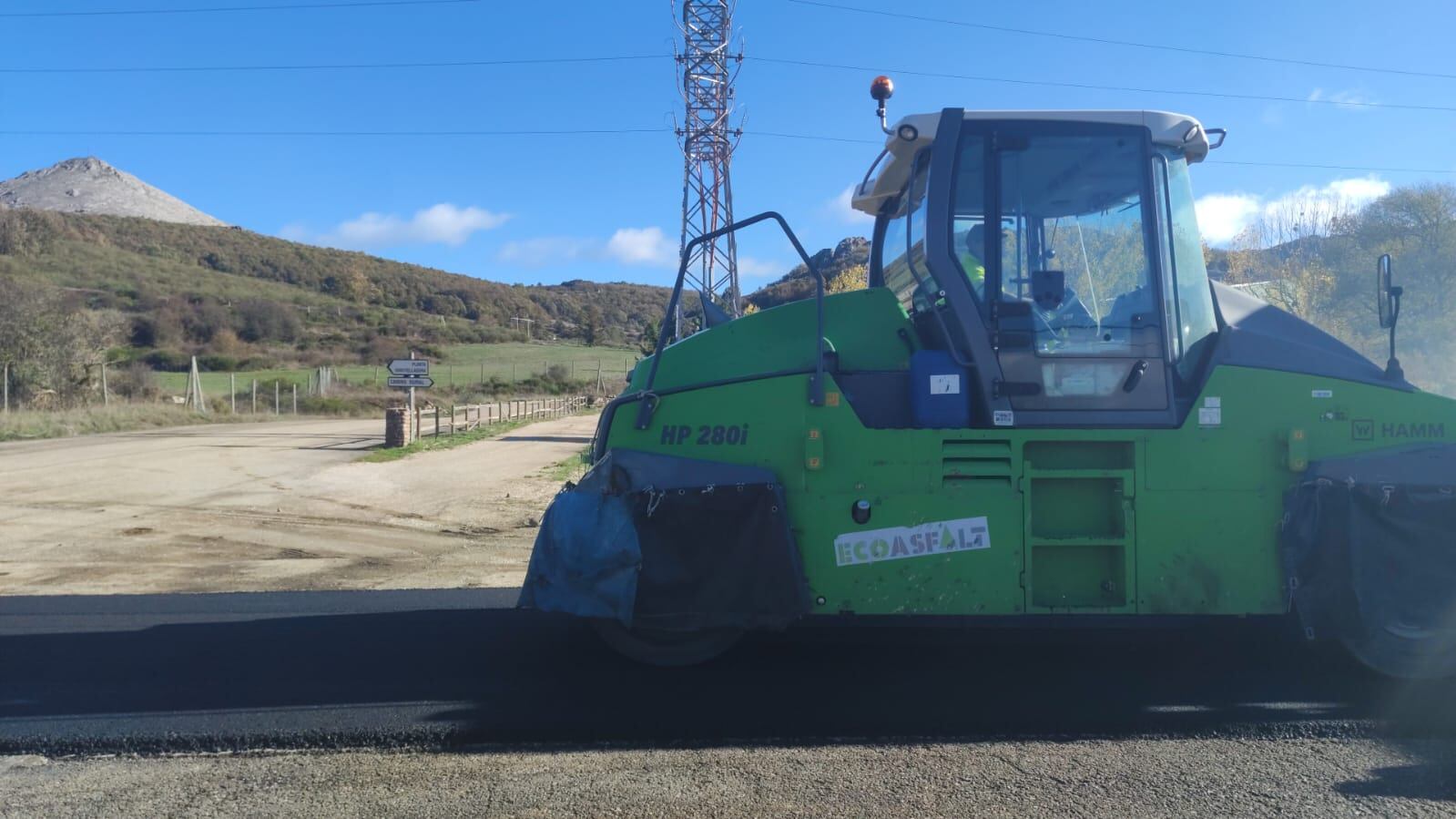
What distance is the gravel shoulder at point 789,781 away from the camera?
371 cm

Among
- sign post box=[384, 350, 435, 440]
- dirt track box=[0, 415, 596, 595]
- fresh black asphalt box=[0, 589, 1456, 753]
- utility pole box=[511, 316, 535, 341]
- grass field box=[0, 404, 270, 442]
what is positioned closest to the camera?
fresh black asphalt box=[0, 589, 1456, 753]

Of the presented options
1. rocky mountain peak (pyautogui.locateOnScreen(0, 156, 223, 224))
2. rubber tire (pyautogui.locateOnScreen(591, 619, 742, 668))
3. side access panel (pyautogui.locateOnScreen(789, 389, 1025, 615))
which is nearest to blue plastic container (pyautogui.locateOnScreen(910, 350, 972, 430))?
side access panel (pyautogui.locateOnScreen(789, 389, 1025, 615))

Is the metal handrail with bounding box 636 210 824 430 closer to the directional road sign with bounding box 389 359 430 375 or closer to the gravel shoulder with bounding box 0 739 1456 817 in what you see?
the gravel shoulder with bounding box 0 739 1456 817

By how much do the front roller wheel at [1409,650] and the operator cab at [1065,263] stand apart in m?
1.44

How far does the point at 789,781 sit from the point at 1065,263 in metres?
2.99

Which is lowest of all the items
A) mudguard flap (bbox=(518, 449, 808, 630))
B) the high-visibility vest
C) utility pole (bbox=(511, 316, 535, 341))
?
mudguard flap (bbox=(518, 449, 808, 630))

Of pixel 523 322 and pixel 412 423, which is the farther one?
pixel 523 322

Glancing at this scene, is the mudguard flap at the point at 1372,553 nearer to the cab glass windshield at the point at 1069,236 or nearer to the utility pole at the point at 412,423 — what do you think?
the cab glass windshield at the point at 1069,236

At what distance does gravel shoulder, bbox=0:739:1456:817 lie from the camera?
3707mm

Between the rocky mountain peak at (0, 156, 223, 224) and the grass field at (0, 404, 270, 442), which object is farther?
the rocky mountain peak at (0, 156, 223, 224)

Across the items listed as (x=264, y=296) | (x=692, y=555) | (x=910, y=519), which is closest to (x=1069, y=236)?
(x=910, y=519)

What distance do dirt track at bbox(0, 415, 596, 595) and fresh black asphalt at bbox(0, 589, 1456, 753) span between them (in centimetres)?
267

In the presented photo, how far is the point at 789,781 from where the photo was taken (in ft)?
12.9

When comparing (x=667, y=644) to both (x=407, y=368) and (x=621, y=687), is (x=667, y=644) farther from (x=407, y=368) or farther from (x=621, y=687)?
(x=407, y=368)
